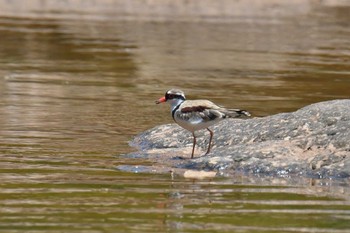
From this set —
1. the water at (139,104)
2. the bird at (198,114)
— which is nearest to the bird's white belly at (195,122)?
the bird at (198,114)

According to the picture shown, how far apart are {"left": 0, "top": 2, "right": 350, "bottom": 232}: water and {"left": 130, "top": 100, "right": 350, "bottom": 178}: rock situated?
37cm

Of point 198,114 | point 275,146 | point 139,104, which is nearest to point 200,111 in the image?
point 198,114

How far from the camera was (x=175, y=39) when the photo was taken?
31.3 meters

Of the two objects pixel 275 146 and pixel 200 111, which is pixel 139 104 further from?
pixel 275 146

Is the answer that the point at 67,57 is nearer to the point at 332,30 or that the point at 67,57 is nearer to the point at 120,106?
the point at 120,106

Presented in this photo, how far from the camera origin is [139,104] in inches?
730

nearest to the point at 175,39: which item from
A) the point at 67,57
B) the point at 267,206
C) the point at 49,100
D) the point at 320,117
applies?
the point at 67,57

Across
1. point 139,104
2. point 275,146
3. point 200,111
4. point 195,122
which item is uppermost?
point 139,104

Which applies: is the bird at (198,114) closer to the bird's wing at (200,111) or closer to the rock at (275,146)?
the bird's wing at (200,111)

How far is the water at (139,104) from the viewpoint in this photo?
9.51 meters

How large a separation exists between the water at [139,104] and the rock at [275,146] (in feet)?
1.21

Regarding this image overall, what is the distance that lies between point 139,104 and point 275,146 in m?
6.22

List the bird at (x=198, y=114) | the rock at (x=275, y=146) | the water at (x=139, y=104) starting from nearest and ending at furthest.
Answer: the water at (x=139, y=104) < the rock at (x=275, y=146) < the bird at (x=198, y=114)

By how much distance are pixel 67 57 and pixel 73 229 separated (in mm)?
17760
